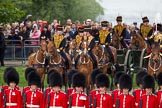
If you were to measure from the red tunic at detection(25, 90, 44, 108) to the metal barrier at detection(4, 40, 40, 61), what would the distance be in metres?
14.9

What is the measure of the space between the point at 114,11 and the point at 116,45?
30294mm

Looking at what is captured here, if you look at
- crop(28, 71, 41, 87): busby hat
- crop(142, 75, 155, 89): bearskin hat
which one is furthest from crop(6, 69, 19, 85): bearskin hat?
crop(142, 75, 155, 89): bearskin hat

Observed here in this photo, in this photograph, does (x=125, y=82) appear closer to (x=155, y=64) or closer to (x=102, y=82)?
(x=102, y=82)

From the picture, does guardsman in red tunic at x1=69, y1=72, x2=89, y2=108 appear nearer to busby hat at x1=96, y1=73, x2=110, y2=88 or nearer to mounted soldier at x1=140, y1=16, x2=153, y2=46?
busby hat at x1=96, y1=73, x2=110, y2=88

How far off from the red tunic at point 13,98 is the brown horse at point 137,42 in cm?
967

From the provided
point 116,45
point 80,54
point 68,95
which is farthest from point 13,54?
point 68,95

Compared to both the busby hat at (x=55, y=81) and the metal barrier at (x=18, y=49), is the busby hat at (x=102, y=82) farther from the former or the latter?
the metal barrier at (x=18, y=49)

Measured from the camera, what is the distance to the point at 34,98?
21781 millimetres

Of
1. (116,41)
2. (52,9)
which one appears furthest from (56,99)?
(52,9)

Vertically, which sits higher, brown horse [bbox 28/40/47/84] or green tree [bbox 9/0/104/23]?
green tree [bbox 9/0/104/23]

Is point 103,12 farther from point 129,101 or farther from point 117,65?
point 129,101

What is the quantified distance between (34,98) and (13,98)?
539 millimetres

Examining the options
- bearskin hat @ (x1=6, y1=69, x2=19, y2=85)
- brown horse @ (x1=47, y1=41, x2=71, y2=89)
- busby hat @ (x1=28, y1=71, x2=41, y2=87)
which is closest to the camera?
busby hat @ (x1=28, y1=71, x2=41, y2=87)

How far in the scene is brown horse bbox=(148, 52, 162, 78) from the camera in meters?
28.0
